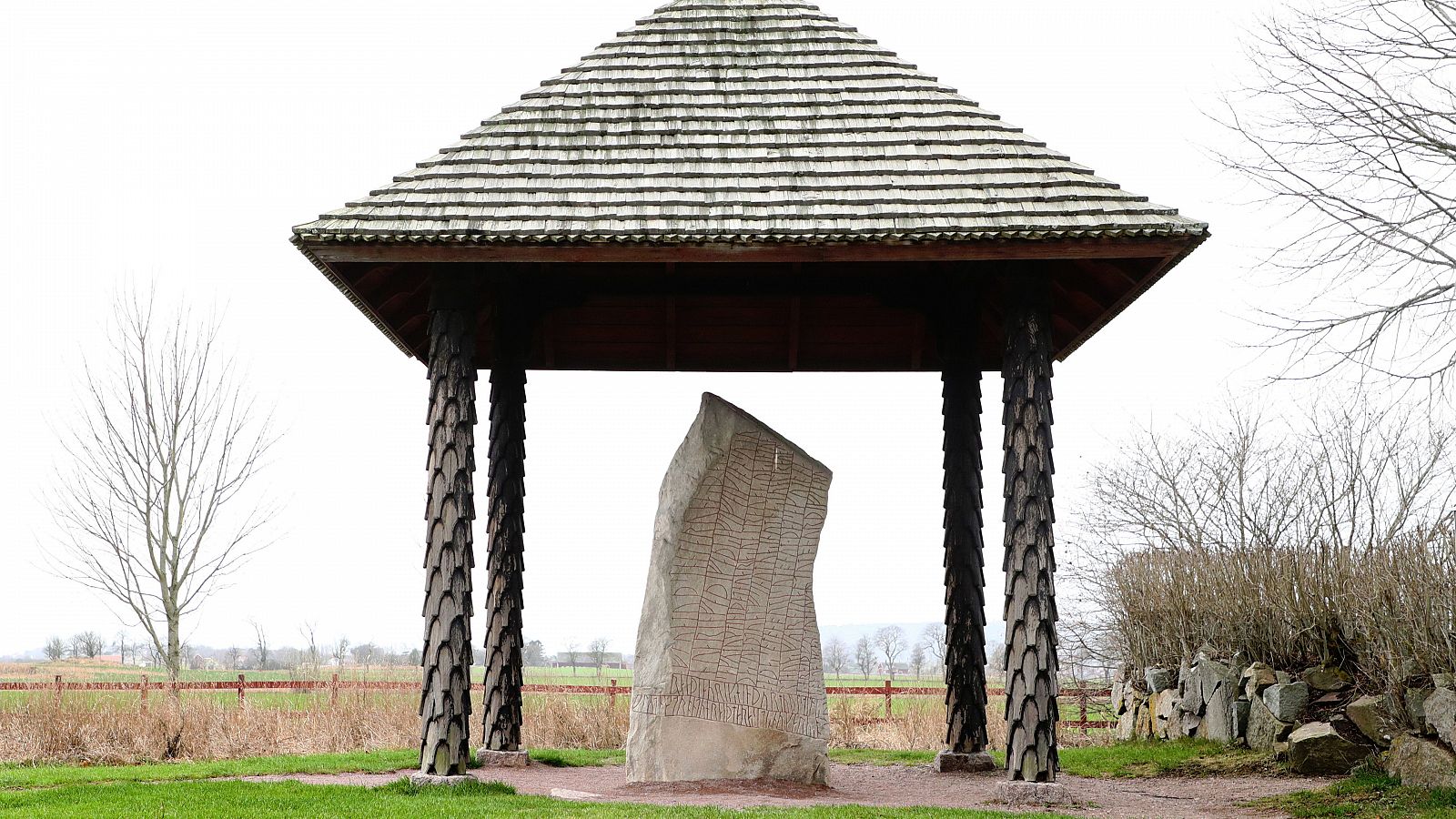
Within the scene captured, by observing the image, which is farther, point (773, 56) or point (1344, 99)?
point (1344, 99)

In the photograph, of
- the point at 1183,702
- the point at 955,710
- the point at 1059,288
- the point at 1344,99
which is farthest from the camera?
the point at 1183,702

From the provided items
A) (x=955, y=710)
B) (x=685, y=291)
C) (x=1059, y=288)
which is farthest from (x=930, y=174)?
(x=955, y=710)

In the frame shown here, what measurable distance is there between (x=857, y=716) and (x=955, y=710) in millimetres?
5333

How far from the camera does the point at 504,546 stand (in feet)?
32.4

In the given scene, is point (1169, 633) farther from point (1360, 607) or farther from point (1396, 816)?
point (1396, 816)

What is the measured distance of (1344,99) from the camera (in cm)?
1145

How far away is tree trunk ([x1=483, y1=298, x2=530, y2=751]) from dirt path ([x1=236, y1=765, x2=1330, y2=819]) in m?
0.48

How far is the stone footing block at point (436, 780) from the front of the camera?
24.8 feet

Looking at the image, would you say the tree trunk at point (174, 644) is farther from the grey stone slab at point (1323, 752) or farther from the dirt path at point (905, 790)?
the grey stone slab at point (1323, 752)

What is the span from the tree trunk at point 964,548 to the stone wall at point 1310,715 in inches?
101

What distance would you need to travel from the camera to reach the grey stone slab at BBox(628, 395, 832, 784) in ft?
27.2

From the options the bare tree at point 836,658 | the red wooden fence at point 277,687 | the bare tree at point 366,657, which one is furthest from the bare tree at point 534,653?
the red wooden fence at point 277,687

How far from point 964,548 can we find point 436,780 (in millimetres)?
4739

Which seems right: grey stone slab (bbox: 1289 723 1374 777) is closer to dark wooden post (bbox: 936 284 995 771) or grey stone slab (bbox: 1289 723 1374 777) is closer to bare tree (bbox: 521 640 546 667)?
dark wooden post (bbox: 936 284 995 771)
